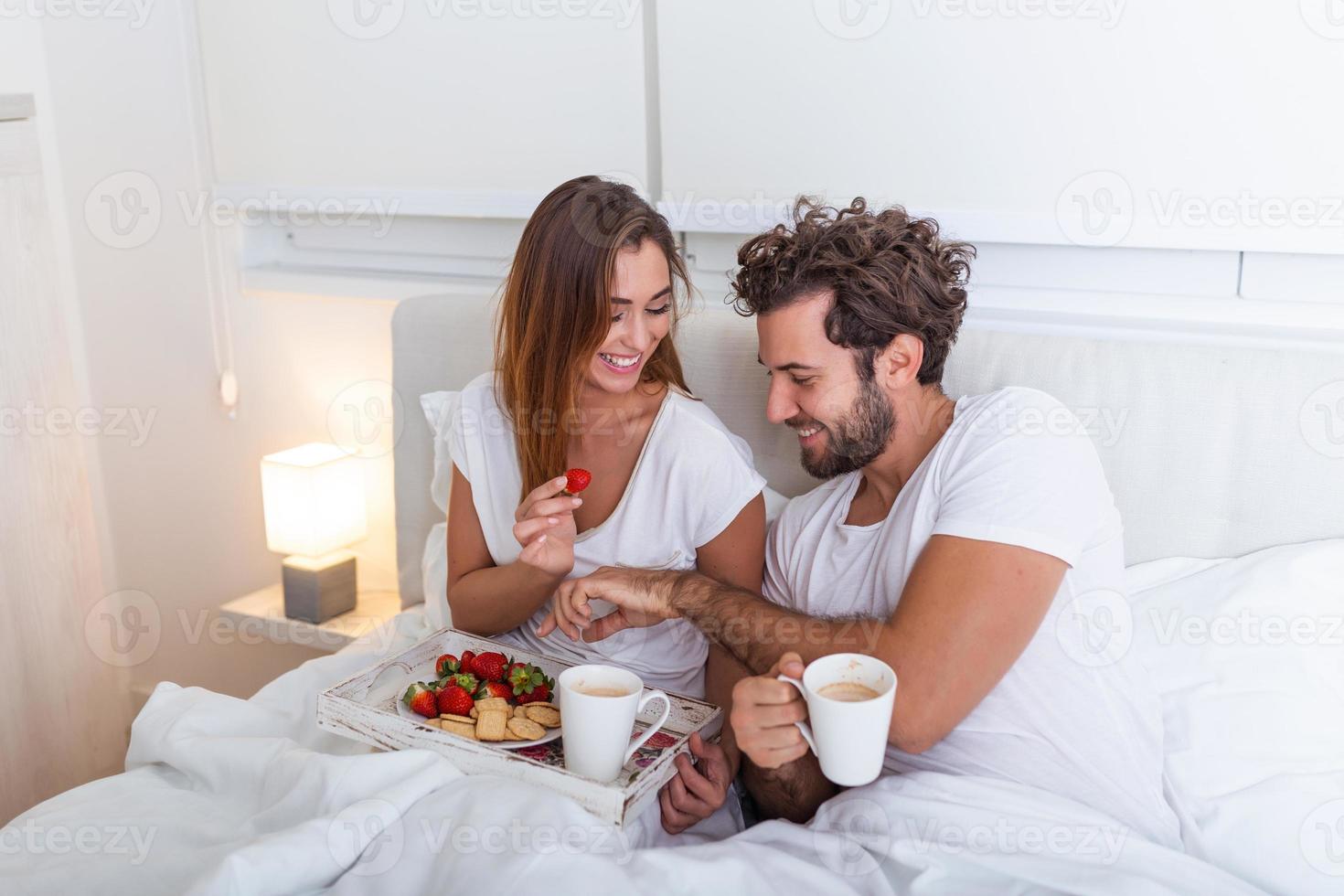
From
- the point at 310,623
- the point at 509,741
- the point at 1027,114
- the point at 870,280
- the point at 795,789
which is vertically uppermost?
Answer: the point at 1027,114

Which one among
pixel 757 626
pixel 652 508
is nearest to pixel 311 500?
pixel 652 508

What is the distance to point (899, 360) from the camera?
1501 millimetres

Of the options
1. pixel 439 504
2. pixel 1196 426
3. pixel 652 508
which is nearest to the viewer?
pixel 1196 426

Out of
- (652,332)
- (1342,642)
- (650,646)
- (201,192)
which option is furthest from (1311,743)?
(201,192)

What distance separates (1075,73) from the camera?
168 cm

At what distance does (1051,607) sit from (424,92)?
1.57 metres

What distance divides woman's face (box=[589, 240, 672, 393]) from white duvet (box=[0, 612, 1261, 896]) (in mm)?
590

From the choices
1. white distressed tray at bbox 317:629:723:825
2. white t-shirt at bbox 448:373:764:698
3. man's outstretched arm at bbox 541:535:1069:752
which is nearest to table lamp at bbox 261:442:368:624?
white t-shirt at bbox 448:373:764:698

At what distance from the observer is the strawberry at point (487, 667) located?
1503 millimetres

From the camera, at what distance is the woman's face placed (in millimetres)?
1575

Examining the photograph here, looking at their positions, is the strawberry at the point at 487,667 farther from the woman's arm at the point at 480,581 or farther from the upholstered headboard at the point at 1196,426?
the upholstered headboard at the point at 1196,426

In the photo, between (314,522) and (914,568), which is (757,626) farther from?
(314,522)

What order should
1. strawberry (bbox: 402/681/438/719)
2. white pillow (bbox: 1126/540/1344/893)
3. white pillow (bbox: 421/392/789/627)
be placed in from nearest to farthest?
white pillow (bbox: 1126/540/1344/893)
strawberry (bbox: 402/681/438/719)
white pillow (bbox: 421/392/789/627)

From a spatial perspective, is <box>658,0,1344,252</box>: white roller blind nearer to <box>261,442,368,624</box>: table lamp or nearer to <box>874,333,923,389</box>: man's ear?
<box>874,333,923,389</box>: man's ear
